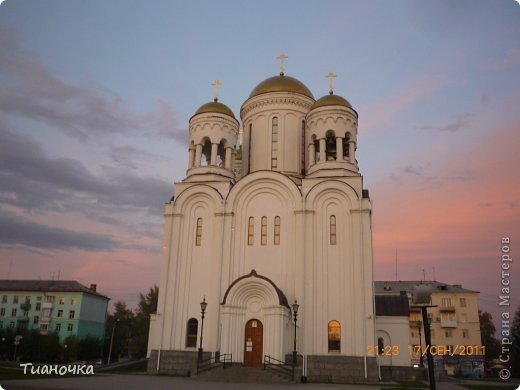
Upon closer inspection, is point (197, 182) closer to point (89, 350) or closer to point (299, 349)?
point (299, 349)

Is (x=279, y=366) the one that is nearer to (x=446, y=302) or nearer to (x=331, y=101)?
(x=331, y=101)

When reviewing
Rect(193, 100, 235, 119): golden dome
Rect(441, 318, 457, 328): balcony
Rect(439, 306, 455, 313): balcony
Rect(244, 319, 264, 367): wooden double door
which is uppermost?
Rect(193, 100, 235, 119): golden dome

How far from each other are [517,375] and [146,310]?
148 feet

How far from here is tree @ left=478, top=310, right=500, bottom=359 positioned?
54.8m

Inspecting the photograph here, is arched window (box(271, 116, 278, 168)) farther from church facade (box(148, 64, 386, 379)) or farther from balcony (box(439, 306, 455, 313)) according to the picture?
balcony (box(439, 306, 455, 313))

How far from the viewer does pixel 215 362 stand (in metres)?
24.5

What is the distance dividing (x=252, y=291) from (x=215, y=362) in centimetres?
415

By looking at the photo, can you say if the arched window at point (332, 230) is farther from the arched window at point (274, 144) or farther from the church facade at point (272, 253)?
the arched window at point (274, 144)

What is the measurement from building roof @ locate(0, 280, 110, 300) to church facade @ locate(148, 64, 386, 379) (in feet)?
110

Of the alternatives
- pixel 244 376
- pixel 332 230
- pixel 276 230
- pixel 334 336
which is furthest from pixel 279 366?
pixel 332 230

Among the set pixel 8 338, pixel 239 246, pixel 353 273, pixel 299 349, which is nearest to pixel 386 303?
pixel 353 273

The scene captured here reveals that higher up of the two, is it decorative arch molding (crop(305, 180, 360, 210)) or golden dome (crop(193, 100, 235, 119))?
golden dome (crop(193, 100, 235, 119))

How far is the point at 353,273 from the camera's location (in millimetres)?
25688

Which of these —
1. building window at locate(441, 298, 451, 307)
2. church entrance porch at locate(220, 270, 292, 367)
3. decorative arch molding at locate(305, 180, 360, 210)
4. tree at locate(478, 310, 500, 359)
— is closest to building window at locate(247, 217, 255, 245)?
church entrance porch at locate(220, 270, 292, 367)
